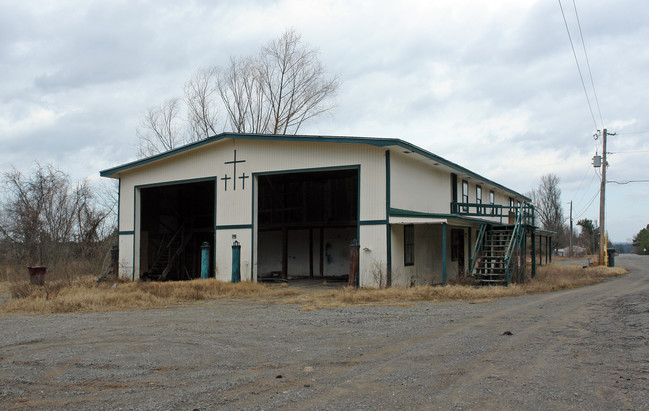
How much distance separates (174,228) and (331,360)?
66.8 ft

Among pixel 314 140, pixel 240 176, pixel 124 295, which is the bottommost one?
pixel 124 295

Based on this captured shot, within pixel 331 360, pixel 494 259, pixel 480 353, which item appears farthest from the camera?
pixel 494 259

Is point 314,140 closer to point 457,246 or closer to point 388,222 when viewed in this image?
point 388,222

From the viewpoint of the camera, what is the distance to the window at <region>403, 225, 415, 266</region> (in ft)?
58.6

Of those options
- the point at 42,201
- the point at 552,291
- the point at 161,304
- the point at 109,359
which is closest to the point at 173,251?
the point at 42,201

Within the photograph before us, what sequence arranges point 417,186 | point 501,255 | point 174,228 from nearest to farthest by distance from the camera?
point 501,255
point 417,186
point 174,228

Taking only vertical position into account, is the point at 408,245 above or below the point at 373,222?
below

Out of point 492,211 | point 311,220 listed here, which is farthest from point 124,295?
point 492,211

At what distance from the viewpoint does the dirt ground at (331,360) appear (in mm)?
5254

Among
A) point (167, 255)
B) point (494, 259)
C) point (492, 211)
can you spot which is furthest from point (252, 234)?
point (492, 211)

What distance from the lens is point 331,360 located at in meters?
6.96

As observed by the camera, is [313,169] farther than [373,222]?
Yes

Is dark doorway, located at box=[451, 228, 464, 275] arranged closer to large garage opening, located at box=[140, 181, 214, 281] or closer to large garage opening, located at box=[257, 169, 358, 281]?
large garage opening, located at box=[257, 169, 358, 281]

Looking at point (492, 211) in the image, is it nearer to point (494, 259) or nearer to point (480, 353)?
point (494, 259)
